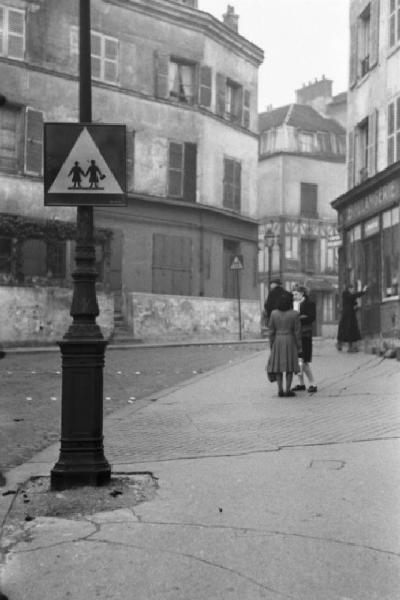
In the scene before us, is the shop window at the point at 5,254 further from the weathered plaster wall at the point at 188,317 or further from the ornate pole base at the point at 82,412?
the ornate pole base at the point at 82,412

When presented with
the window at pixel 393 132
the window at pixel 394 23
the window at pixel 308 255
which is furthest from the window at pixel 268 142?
the window at pixel 393 132

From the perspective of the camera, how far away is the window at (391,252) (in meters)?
16.7

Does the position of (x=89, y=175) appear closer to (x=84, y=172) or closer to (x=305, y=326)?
(x=84, y=172)

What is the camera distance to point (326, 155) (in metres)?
43.3

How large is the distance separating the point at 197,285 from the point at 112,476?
2139 cm

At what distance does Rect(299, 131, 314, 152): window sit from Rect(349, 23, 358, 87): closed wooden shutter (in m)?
22.3

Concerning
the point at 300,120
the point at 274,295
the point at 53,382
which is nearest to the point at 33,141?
the point at 274,295

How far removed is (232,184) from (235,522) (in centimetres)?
2503

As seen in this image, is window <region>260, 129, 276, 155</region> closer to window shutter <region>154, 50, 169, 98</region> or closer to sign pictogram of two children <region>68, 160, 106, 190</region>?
window shutter <region>154, 50, 169, 98</region>

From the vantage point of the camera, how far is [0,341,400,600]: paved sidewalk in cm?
352

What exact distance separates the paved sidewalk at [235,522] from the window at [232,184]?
20696mm

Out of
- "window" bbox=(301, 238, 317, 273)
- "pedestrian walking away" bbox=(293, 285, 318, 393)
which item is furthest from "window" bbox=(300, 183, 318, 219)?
"pedestrian walking away" bbox=(293, 285, 318, 393)

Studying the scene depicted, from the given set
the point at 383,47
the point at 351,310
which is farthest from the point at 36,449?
the point at 383,47

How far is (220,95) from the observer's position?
92.5 ft
